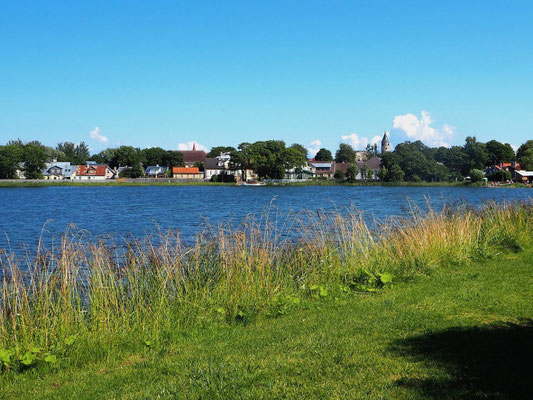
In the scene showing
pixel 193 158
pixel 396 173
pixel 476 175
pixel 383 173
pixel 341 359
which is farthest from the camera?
pixel 193 158

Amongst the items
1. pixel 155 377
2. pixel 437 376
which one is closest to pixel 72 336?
pixel 155 377

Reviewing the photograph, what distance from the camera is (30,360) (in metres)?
6.98

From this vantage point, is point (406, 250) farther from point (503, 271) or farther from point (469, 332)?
point (469, 332)

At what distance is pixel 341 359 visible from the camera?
6316mm

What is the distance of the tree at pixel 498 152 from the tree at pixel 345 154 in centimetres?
4913

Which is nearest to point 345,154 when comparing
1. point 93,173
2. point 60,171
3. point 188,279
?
point 93,173

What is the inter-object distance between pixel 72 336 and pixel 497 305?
7.33 meters

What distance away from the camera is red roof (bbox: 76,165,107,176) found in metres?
143

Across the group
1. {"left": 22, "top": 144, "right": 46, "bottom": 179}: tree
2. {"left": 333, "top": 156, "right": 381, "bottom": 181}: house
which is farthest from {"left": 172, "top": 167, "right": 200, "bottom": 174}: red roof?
{"left": 333, "top": 156, "right": 381, "bottom": 181}: house

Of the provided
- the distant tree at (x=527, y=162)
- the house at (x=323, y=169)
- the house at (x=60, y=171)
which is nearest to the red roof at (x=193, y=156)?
the house at (x=60, y=171)

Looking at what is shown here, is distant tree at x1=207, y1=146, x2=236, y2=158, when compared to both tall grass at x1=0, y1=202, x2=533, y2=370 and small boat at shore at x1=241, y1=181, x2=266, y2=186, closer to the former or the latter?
small boat at shore at x1=241, y1=181, x2=266, y2=186

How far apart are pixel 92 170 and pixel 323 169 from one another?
72769 mm

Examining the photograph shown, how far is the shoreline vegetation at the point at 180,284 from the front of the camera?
25.3 feet

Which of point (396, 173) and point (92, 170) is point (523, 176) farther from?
point (92, 170)
